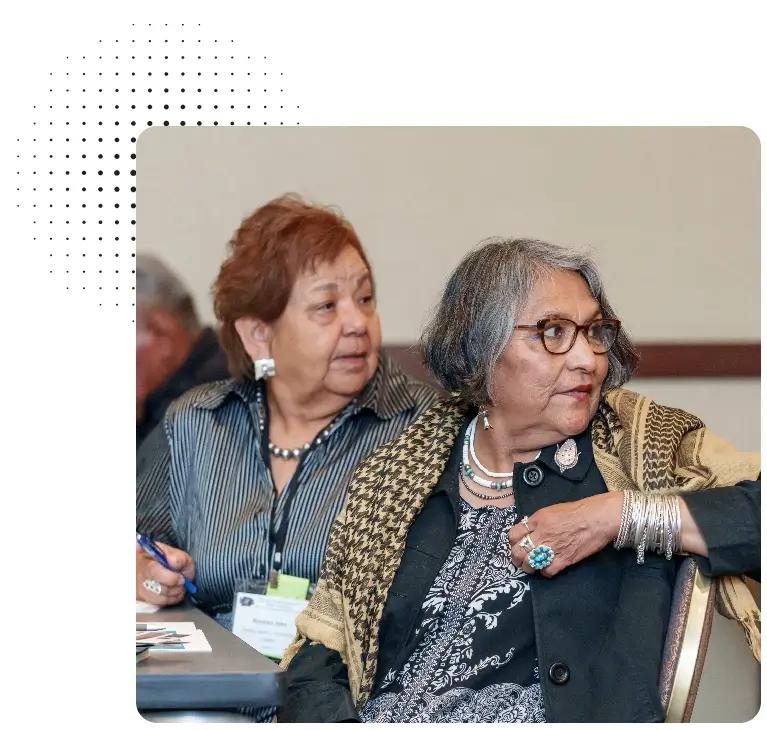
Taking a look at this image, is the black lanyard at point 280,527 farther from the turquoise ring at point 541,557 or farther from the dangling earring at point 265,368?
the turquoise ring at point 541,557

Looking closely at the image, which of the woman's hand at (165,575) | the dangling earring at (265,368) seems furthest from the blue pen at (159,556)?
the dangling earring at (265,368)

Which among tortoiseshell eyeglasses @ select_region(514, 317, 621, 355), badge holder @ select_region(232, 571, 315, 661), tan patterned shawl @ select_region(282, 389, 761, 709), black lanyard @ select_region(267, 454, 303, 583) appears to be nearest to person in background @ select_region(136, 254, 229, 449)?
black lanyard @ select_region(267, 454, 303, 583)

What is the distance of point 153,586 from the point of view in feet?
8.92

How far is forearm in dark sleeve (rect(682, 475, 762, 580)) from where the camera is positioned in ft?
6.77

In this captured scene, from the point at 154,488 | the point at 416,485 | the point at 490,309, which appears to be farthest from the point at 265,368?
the point at 490,309

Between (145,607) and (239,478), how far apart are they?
53cm

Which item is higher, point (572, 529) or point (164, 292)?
point (164, 292)

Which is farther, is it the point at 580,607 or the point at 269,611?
the point at 269,611

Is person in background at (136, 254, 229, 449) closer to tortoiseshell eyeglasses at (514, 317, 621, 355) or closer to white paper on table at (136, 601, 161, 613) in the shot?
white paper on table at (136, 601, 161, 613)

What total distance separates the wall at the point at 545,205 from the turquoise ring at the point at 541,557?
47cm

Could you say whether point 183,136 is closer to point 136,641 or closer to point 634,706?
point 136,641

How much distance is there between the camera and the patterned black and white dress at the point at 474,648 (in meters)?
2.18

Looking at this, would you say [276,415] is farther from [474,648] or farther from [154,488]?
[474,648]

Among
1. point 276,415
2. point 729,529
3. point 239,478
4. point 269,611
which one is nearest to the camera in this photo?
point 729,529
